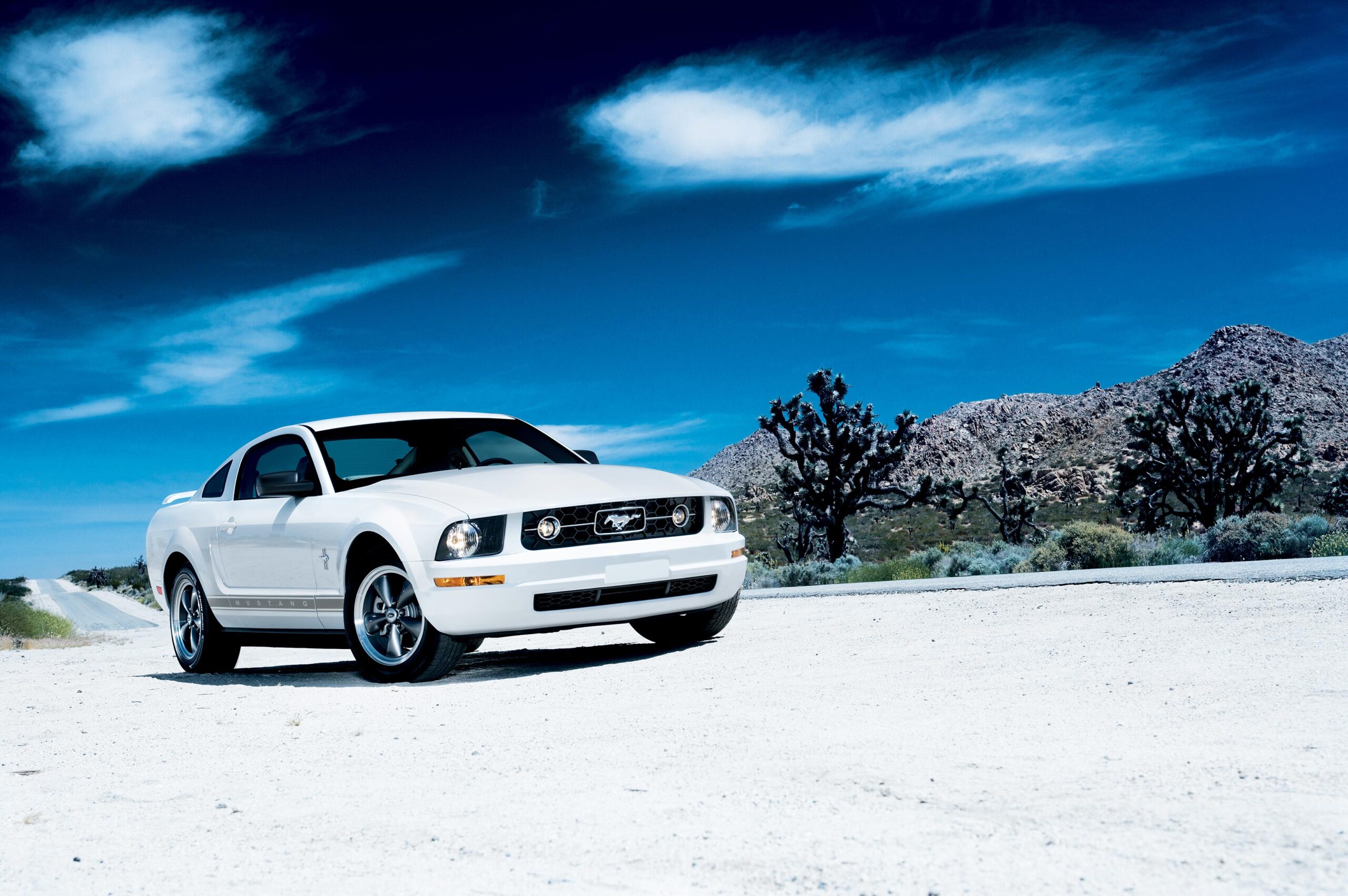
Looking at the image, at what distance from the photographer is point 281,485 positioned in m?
8.11

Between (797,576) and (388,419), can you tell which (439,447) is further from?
(797,576)

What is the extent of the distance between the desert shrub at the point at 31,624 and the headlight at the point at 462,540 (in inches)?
1080

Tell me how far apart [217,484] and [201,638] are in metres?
1.26

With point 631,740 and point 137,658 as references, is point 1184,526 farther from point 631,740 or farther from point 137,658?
point 631,740

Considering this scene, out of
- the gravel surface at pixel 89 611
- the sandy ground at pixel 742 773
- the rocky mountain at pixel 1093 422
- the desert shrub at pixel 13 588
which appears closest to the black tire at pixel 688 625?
the sandy ground at pixel 742 773

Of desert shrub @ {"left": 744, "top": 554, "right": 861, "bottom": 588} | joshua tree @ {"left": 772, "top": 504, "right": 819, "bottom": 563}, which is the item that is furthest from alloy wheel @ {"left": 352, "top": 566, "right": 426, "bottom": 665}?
joshua tree @ {"left": 772, "top": 504, "right": 819, "bottom": 563}

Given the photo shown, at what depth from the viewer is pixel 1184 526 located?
1405 inches

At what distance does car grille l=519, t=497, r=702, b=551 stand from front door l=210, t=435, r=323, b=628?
1.69 m

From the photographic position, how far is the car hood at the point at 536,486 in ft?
24.4

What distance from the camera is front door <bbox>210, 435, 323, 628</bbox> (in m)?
8.30

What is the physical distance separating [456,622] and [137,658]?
7.08m

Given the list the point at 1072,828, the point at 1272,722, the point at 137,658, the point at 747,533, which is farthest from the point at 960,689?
the point at 747,533

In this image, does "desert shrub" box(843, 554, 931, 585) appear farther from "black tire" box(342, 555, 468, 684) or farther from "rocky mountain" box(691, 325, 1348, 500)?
"rocky mountain" box(691, 325, 1348, 500)

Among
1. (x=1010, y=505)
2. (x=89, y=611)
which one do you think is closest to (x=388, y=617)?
(x=1010, y=505)
